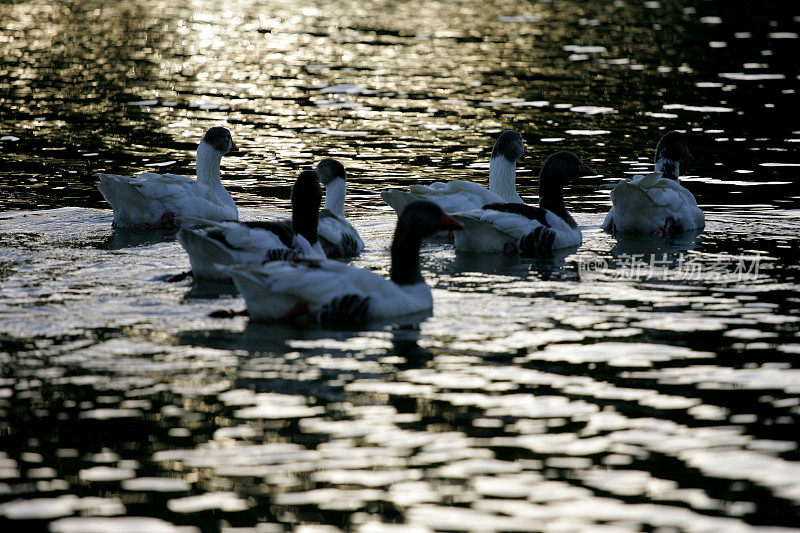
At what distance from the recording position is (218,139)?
17.4m

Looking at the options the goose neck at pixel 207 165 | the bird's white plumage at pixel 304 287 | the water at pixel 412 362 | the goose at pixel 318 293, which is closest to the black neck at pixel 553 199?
the water at pixel 412 362

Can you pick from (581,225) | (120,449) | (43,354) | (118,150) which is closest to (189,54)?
(118,150)

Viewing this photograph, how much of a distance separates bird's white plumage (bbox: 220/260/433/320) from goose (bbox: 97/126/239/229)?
615cm

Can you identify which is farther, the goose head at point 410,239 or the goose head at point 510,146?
the goose head at point 510,146

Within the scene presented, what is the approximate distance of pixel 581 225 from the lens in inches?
688

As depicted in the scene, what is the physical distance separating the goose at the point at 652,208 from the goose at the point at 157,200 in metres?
5.88

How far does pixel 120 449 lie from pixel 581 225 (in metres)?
11.3

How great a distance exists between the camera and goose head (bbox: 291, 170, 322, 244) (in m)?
13.3

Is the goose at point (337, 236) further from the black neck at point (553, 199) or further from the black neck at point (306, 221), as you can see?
the black neck at point (553, 199)

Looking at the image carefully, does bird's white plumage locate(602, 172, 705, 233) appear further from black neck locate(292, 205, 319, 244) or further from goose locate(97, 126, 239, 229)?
goose locate(97, 126, 239, 229)

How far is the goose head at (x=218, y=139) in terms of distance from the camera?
17328mm

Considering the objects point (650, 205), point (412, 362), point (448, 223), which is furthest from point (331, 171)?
point (412, 362)

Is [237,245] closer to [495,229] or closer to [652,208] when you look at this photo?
[495,229]

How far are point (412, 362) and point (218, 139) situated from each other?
29.5 feet
